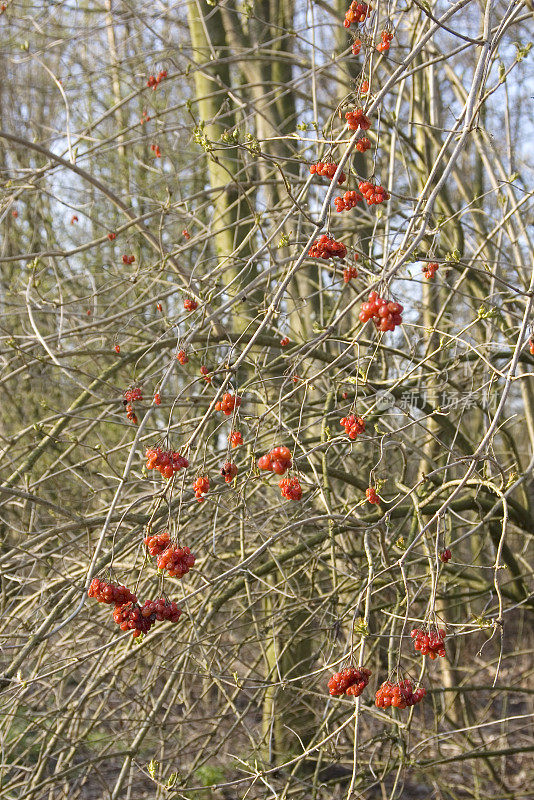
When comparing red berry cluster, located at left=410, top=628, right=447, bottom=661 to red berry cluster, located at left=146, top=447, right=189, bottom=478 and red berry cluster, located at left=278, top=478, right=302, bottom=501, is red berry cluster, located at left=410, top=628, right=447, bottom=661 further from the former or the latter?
red berry cluster, located at left=146, top=447, right=189, bottom=478

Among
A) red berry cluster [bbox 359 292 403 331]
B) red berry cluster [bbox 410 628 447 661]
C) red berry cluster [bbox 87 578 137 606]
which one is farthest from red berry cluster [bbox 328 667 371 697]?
red berry cluster [bbox 359 292 403 331]

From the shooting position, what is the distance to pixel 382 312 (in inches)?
63.2

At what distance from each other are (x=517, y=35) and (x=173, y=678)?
477 centimetres

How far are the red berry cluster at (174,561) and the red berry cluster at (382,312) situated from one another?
759mm

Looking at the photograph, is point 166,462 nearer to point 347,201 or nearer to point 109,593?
point 109,593

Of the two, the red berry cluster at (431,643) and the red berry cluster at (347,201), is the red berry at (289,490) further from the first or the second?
the red berry cluster at (347,201)

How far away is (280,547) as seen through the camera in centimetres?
404

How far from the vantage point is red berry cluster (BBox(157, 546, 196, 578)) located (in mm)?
1972

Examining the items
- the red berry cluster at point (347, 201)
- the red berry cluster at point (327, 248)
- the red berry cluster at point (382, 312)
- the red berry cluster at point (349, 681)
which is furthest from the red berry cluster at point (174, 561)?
the red berry cluster at point (347, 201)

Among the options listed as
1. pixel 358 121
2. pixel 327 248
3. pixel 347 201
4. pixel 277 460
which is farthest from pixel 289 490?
pixel 358 121

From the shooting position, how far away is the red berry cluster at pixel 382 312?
1.61 meters

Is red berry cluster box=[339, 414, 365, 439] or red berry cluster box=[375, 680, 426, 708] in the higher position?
red berry cluster box=[339, 414, 365, 439]

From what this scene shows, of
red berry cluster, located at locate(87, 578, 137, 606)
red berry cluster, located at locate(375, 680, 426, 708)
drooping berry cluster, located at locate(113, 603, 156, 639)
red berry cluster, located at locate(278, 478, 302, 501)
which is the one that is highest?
red berry cluster, located at locate(278, 478, 302, 501)

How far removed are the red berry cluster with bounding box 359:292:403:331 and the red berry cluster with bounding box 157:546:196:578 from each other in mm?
759
